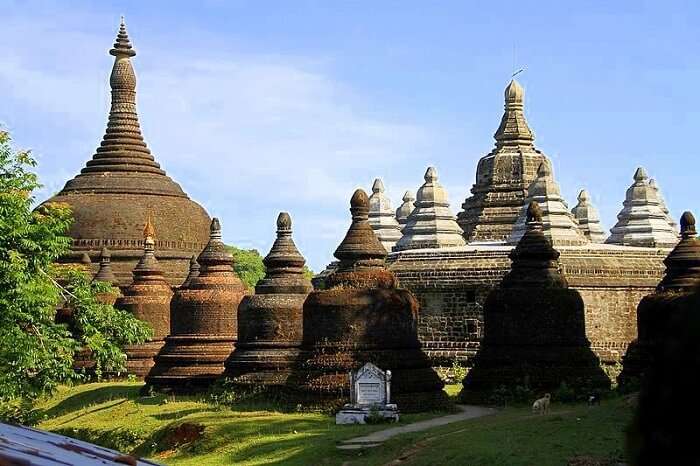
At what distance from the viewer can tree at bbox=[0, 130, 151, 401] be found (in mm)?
19011

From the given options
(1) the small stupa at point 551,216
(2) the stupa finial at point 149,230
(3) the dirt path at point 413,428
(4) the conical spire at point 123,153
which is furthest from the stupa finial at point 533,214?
(4) the conical spire at point 123,153

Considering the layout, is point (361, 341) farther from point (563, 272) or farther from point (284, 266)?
point (563, 272)

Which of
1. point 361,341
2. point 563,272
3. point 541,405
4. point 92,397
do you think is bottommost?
point 541,405

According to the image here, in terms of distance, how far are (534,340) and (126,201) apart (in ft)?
77.3

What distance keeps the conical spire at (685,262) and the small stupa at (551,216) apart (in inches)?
367

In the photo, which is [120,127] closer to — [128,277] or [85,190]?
[85,190]

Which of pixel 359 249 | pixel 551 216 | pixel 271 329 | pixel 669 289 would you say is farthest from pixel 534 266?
pixel 551 216

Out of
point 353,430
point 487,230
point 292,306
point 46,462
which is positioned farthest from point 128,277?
point 46,462

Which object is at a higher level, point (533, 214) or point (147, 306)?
point (533, 214)

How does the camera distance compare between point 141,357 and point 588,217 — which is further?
point 588,217

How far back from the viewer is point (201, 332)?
2880 centimetres

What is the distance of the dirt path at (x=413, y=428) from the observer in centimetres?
1714

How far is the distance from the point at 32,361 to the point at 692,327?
59.2 ft

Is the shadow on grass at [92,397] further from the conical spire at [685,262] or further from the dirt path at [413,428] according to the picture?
the conical spire at [685,262]
